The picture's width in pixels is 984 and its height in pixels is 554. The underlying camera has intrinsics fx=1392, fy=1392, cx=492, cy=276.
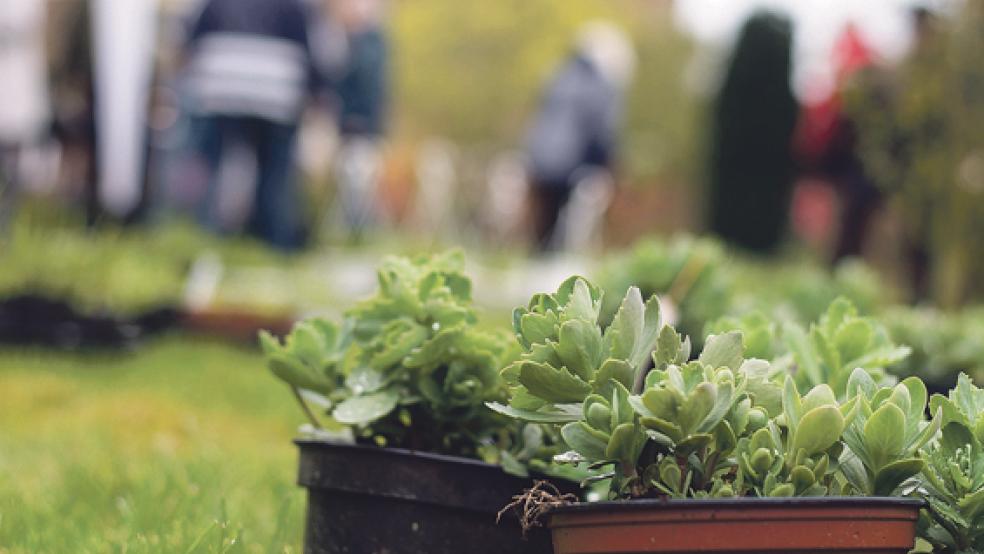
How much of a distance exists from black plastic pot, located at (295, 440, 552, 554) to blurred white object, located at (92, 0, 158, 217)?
6.79 metres

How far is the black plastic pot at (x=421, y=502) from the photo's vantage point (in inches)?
79.5

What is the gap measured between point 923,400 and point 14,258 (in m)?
4.85

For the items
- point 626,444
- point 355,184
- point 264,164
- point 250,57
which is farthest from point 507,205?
point 626,444

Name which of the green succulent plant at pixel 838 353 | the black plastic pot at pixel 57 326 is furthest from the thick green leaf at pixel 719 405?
the black plastic pot at pixel 57 326

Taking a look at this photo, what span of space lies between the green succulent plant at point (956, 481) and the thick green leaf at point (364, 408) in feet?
2.48

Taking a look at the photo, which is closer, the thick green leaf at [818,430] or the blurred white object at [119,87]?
the thick green leaf at [818,430]

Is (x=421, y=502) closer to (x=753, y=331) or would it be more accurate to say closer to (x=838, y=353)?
(x=753, y=331)

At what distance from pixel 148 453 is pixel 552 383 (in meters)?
2.21

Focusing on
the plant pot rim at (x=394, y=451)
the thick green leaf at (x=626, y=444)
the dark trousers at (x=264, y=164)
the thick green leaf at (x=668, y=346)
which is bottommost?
the dark trousers at (x=264, y=164)

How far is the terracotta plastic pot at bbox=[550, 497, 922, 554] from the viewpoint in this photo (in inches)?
62.6

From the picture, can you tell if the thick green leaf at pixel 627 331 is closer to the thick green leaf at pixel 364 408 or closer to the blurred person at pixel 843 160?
the thick green leaf at pixel 364 408

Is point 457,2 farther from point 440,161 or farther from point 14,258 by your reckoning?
point 14,258

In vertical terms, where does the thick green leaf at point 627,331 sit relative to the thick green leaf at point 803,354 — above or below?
above

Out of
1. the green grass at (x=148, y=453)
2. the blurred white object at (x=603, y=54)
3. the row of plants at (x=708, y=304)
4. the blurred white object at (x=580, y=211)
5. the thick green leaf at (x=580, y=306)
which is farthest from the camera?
the blurred white object at (x=580, y=211)
